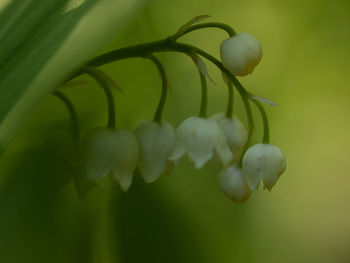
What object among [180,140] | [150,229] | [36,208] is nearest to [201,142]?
[180,140]

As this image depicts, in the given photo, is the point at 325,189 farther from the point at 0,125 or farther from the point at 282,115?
the point at 0,125

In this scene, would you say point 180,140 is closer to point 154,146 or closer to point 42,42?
point 154,146

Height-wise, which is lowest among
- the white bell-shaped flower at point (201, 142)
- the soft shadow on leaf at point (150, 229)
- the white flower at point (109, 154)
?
the soft shadow on leaf at point (150, 229)

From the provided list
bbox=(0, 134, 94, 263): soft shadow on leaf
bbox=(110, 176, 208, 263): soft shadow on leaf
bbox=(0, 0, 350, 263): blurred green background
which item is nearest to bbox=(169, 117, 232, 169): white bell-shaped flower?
bbox=(0, 134, 94, 263): soft shadow on leaf

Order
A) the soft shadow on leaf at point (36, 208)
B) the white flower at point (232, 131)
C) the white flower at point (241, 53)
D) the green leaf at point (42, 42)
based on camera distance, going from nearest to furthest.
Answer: the green leaf at point (42, 42) < the white flower at point (241, 53) < the white flower at point (232, 131) < the soft shadow on leaf at point (36, 208)

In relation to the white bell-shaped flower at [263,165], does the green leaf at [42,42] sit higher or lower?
higher

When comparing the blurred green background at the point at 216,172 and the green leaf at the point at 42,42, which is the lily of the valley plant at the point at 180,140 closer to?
→ the green leaf at the point at 42,42

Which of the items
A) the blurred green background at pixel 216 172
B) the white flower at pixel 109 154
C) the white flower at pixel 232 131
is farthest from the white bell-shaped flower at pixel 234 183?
the blurred green background at pixel 216 172
